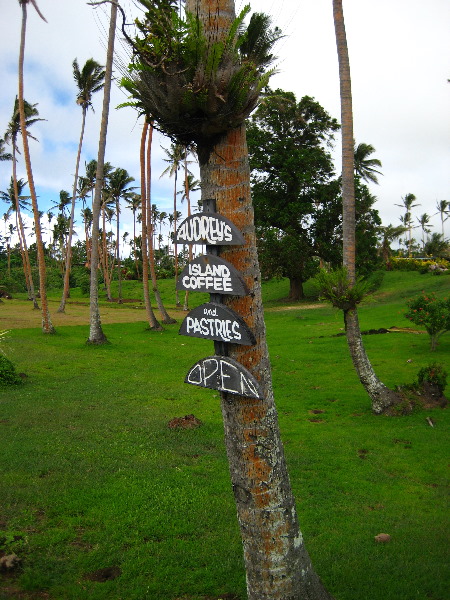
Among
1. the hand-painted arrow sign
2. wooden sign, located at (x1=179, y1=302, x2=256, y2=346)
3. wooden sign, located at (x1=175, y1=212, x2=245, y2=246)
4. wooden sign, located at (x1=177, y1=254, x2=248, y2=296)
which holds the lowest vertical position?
the hand-painted arrow sign

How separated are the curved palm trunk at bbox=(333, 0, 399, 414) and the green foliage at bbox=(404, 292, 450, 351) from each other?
660cm

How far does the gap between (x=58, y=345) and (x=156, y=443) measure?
12250 mm

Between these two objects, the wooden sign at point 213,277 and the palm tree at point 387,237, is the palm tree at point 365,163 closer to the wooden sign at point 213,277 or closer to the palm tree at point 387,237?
the palm tree at point 387,237

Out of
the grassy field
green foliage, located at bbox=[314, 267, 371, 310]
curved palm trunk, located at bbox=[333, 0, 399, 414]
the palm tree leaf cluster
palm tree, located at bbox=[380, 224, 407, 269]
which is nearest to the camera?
the palm tree leaf cluster

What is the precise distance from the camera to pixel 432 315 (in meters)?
16.4

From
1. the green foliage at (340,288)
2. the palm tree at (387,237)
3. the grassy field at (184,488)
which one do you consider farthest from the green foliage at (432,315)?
the palm tree at (387,237)

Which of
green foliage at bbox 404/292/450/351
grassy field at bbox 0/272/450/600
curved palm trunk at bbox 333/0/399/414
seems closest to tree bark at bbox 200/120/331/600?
grassy field at bbox 0/272/450/600

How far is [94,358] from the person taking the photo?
17.5 m

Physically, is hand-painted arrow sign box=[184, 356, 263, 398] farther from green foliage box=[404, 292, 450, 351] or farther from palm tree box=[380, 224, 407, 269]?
palm tree box=[380, 224, 407, 269]

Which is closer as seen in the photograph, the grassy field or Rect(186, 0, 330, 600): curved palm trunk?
Rect(186, 0, 330, 600): curved palm trunk

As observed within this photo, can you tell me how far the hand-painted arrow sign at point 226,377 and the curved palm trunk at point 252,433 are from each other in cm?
12

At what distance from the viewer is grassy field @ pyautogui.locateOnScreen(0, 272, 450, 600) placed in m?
4.81

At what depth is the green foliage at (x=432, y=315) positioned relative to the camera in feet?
53.3

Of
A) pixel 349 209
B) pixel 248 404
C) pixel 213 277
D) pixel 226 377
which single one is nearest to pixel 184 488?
pixel 248 404
